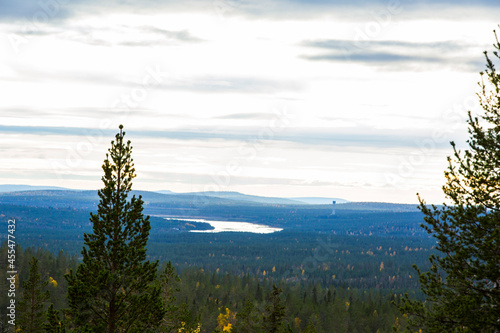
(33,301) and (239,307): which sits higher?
(33,301)

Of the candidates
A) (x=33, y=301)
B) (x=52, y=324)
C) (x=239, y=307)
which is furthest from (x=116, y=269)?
(x=239, y=307)

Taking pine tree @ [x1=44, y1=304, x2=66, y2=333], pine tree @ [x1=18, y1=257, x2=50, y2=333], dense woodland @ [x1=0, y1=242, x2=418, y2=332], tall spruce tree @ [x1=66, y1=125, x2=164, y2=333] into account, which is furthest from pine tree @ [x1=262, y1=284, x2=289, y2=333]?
dense woodland @ [x1=0, y1=242, x2=418, y2=332]

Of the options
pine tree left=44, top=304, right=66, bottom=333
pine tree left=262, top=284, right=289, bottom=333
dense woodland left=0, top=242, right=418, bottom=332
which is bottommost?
dense woodland left=0, top=242, right=418, bottom=332

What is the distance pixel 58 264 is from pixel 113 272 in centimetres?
11846

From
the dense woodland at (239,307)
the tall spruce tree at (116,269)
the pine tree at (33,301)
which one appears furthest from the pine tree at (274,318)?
the dense woodland at (239,307)

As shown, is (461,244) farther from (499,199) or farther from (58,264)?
(58,264)

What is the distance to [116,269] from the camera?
90.3ft

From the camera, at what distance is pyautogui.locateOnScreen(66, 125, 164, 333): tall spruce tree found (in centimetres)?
2655

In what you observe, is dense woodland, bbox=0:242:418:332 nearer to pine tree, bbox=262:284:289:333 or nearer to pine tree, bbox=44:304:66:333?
pine tree, bbox=262:284:289:333

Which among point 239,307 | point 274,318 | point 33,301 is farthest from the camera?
point 239,307

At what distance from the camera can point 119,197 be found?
2795 centimetres

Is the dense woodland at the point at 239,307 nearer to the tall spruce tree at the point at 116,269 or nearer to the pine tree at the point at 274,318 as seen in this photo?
the pine tree at the point at 274,318

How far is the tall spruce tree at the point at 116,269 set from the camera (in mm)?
26547

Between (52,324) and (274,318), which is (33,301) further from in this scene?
(52,324)
